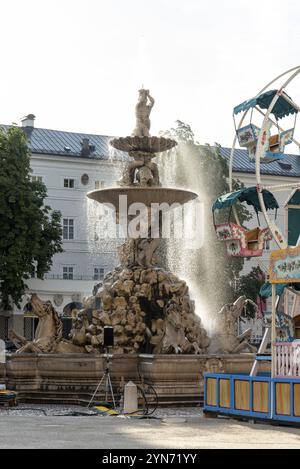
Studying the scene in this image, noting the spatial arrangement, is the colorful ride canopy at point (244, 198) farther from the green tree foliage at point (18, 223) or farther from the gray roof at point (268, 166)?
the gray roof at point (268, 166)

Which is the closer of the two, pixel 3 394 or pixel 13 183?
pixel 3 394

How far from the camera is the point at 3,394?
2462 cm

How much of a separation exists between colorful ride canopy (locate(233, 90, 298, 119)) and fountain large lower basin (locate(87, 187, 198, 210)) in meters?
5.36

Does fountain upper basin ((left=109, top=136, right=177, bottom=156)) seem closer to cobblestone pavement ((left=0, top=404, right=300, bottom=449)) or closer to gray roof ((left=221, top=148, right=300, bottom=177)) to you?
cobblestone pavement ((left=0, top=404, right=300, bottom=449))

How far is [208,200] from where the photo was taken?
2341 inches

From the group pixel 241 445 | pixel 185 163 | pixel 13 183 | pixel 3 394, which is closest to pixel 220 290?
pixel 185 163

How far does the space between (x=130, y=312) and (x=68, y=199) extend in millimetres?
49471

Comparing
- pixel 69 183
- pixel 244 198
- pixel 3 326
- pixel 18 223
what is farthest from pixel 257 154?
pixel 69 183

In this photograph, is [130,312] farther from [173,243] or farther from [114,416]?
[173,243]

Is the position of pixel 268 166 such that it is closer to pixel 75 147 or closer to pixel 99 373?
pixel 75 147

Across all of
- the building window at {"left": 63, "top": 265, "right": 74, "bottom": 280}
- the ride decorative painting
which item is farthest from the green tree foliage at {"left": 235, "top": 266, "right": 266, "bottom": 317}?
the ride decorative painting

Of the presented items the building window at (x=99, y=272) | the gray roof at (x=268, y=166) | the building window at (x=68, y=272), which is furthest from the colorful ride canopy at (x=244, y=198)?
the gray roof at (x=268, y=166)

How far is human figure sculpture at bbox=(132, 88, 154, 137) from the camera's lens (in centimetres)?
3097

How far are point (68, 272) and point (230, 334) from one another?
155 ft
